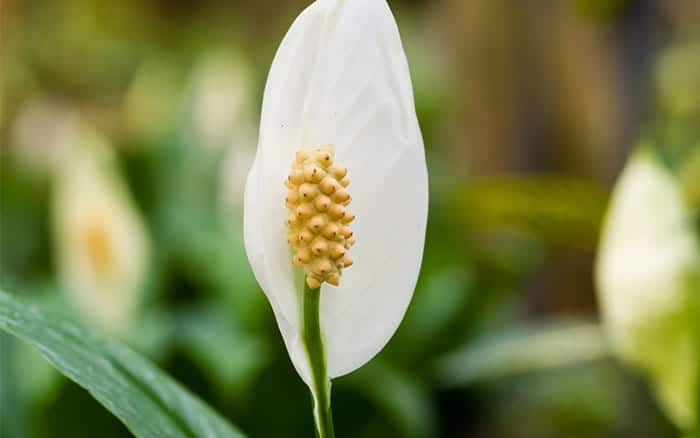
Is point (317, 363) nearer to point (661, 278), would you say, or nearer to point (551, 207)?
point (661, 278)

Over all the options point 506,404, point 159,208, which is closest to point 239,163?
point 159,208

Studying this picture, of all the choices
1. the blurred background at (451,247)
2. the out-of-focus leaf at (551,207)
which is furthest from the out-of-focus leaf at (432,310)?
the out-of-focus leaf at (551,207)

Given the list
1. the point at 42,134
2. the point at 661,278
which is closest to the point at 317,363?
the point at 661,278

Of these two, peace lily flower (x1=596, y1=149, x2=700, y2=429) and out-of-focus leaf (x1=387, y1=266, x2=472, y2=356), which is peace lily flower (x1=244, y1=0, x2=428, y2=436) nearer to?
peace lily flower (x1=596, y1=149, x2=700, y2=429)

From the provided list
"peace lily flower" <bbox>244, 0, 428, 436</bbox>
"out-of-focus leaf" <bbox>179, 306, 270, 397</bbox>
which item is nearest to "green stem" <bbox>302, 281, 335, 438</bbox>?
"peace lily flower" <bbox>244, 0, 428, 436</bbox>

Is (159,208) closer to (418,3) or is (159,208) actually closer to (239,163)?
(239,163)

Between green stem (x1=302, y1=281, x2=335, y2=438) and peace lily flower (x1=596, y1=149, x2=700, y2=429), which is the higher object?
peace lily flower (x1=596, y1=149, x2=700, y2=429)
